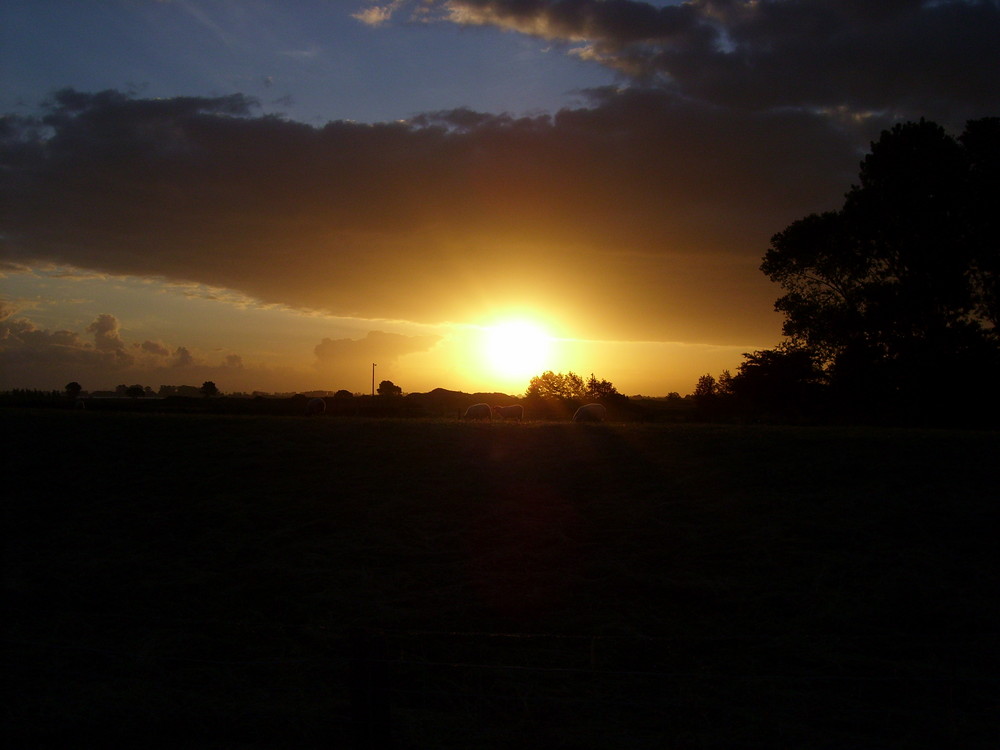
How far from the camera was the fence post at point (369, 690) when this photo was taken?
248 inches

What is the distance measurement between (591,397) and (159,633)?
157 feet

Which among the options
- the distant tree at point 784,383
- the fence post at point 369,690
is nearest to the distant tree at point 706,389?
the distant tree at point 784,383

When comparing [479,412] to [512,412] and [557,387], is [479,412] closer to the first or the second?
[512,412]

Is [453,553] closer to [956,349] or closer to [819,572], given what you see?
[819,572]

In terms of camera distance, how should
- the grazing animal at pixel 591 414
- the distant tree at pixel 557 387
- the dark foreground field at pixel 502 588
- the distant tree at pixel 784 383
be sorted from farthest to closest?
1. the distant tree at pixel 557 387
2. the distant tree at pixel 784 383
3. the grazing animal at pixel 591 414
4. the dark foreground field at pixel 502 588

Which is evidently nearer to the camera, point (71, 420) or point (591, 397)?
point (71, 420)

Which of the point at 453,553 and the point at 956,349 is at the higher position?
the point at 956,349

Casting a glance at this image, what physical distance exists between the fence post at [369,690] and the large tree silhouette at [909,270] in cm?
3475

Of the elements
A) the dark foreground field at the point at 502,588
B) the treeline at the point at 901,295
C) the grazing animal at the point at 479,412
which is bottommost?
the dark foreground field at the point at 502,588

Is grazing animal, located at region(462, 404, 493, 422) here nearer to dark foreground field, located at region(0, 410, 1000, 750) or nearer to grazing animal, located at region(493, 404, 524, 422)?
grazing animal, located at region(493, 404, 524, 422)

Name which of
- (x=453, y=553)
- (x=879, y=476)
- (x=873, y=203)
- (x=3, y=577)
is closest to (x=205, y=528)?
(x=3, y=577)

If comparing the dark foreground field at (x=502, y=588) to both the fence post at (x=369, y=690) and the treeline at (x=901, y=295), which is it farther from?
the treeline at (x=901, y=295)

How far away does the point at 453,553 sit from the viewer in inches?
571

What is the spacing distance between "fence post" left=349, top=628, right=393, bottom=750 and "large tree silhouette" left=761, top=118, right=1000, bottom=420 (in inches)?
1368
